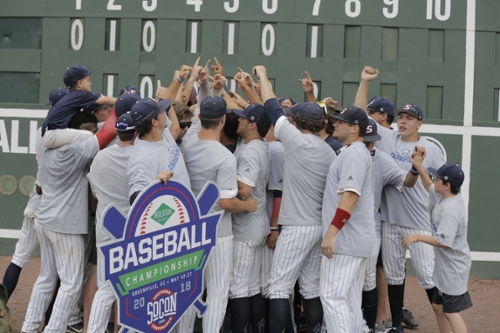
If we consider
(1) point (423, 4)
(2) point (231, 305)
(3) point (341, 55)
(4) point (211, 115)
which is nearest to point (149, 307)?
(2) point (231, 305)

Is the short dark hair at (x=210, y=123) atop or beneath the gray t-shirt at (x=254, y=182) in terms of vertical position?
atop

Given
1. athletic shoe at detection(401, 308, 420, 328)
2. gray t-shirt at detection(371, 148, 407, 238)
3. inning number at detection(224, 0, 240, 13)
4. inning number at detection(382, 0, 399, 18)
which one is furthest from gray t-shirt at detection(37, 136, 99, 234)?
inning number at detection(382, 0, 399, 18)

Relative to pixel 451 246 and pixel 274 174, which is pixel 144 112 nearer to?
pixel 274 174

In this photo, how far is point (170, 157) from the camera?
14.1ft

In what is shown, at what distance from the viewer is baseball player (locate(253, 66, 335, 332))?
459cm

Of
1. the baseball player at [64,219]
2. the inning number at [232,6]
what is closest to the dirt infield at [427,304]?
the baseball player at [64,219]

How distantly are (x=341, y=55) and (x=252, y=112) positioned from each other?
2.49m

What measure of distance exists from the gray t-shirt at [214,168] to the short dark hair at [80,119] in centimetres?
76

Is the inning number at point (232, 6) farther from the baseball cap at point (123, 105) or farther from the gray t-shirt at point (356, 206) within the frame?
the gray t-shirt at point (356, 206)

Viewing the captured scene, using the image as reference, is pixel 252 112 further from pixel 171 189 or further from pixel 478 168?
pixel 478 168

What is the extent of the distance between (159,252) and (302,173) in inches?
42.3

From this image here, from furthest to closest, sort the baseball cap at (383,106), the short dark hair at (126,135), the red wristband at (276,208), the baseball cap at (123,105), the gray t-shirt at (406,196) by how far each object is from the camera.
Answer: the baseball cap at (383,106) → the gray t-shirt at (406,196) → the red wristband at (276,208) → the baseball cap at (123,105) → the short dark hair at (126,135)

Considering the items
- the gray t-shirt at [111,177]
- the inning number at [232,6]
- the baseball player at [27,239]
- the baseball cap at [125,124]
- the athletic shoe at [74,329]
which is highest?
the inning number at [232,6]

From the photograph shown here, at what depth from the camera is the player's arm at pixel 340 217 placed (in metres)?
4.32
